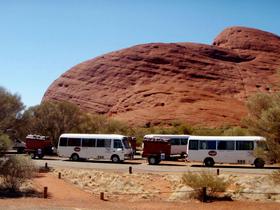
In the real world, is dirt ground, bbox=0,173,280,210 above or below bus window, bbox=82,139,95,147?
below

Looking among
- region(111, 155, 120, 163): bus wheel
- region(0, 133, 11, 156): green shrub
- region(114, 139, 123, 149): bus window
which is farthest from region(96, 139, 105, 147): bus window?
region(0, 133, 11, 156): green shrub

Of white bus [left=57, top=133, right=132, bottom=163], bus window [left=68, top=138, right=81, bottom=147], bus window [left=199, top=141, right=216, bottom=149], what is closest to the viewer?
bus window [left=199, top=141, right=216, bottom=149]

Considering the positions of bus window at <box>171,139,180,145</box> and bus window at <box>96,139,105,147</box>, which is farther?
bus window at <box>171,139,180,145</box>

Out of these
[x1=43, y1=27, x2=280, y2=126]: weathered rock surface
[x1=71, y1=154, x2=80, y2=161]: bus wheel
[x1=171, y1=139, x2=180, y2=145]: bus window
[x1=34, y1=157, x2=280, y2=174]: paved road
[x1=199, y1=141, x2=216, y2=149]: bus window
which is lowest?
[x1=34, y1=157, x2=280, y2=174]: paved road

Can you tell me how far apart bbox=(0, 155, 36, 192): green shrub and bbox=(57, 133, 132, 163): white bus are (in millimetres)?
12538

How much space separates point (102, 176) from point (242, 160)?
481 inches

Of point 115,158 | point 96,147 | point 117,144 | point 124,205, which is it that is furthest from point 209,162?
point 124,205

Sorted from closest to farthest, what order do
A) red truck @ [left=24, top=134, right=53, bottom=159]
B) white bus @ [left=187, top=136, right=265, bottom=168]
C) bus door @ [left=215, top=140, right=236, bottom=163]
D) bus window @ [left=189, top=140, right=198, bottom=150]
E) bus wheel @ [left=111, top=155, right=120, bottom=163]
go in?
white bus @ [left=187, top=136, right=265, bottom=168] < bus door @ [left=215, top=140, right=236, bottom=163] < bus window @ [left=189, top=140, right=198, bottom=150] < bus wheel @ [left=111, top=155, right=120, bottom=163] < red truck @ [left=24, top=134, right=53, bottom=159]

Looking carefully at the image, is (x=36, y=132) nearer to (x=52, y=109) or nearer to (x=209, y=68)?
(x=52, y=109)

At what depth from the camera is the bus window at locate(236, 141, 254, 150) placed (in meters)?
34.1

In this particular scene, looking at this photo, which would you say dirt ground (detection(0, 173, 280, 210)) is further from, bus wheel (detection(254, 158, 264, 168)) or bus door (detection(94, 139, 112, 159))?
bus door (detection(94, 139, 112, 159))

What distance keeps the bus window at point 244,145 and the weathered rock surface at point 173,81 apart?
128 feet

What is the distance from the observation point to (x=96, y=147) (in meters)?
38.4

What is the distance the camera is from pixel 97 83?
98.4 m
